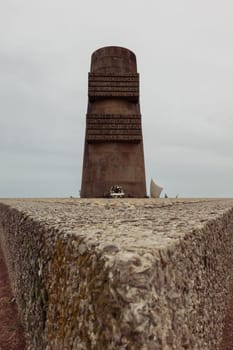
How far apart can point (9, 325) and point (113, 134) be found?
991 cm

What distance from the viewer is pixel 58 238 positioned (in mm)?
1520

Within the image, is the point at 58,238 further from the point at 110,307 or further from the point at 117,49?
the point at 117,49

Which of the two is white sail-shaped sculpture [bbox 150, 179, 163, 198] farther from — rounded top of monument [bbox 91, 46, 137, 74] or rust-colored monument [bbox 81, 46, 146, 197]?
rounded top of monument [bbox 91, 46, 137, 74]

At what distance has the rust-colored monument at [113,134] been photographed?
40.2ft

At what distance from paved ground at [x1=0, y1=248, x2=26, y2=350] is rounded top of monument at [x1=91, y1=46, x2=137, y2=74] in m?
11.1

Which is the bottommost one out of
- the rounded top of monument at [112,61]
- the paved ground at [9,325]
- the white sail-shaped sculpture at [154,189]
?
the paved ground at [9,325]

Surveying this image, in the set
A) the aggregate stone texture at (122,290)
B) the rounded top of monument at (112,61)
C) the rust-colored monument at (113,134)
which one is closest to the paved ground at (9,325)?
the aggregate stone texture at (122,290)

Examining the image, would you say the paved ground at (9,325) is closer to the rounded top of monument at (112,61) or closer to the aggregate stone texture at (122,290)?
the aggregate stone texture at (122,290)

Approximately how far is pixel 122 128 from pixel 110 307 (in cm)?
1170

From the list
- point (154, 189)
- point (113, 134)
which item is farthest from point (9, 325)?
point (154, 189)

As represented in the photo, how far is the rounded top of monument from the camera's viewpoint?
13141 mm

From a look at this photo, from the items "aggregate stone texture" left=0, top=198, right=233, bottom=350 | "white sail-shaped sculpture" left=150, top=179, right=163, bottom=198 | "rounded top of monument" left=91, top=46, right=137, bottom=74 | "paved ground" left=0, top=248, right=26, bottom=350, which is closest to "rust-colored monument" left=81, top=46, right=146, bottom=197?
"rounded top of monument" left=91, top=46, right=137, bottom=74

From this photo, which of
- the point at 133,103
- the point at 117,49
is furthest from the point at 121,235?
the point at 117,49

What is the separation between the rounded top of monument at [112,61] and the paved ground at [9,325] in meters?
11.1
